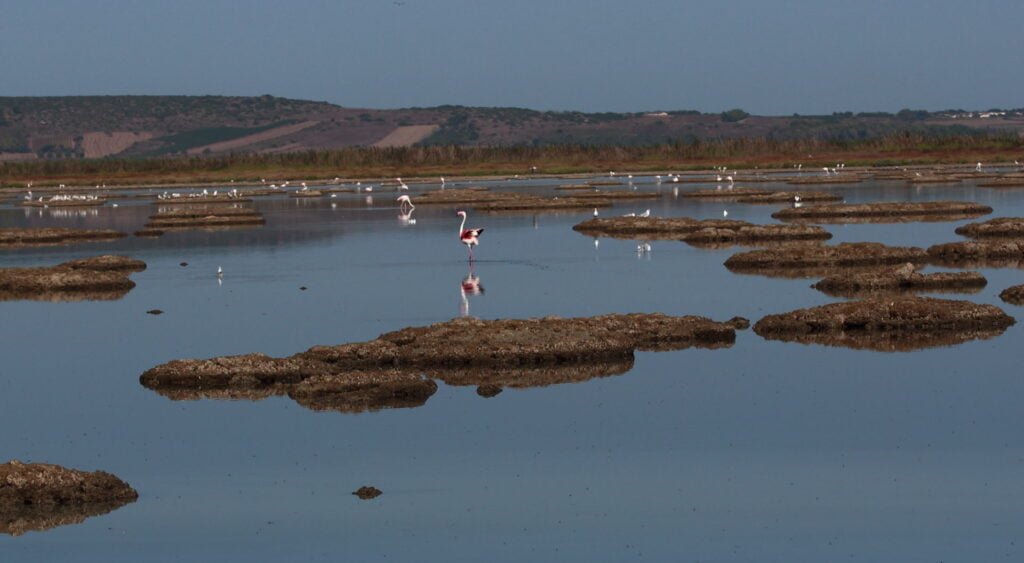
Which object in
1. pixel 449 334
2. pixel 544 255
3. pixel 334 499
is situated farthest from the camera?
pixel 544 255

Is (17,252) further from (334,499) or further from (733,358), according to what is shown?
(334,499)

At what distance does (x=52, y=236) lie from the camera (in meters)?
58.5

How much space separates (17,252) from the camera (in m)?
53.2

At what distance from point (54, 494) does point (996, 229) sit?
120 ft

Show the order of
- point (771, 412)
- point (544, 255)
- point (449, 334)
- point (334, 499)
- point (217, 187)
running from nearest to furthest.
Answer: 1. point (334, 499)
2. point (771, 412)
3. point (449, 334)
4. point (544, 255)
5. point (217, 187)

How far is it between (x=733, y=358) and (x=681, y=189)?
212 feet

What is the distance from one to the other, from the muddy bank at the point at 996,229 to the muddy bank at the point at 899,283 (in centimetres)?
1351

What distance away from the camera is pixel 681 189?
8925cm

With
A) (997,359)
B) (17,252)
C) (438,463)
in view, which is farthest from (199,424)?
(17,252)

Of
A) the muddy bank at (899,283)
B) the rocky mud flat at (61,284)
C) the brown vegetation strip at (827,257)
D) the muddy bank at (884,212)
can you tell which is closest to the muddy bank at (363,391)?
the muddy bank at (899,283)

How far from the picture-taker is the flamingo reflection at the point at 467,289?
107 ft

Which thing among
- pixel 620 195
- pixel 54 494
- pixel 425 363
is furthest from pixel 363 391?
pixel 620 195

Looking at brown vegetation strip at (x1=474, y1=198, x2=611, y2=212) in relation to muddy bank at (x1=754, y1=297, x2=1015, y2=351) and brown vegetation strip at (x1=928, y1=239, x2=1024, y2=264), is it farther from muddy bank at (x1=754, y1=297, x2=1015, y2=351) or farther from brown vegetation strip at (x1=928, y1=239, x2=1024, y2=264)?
muddy bank at (x1=754, y1=297, x2=1015, y2=351)

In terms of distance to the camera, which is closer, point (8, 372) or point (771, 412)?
point (771, 412)
